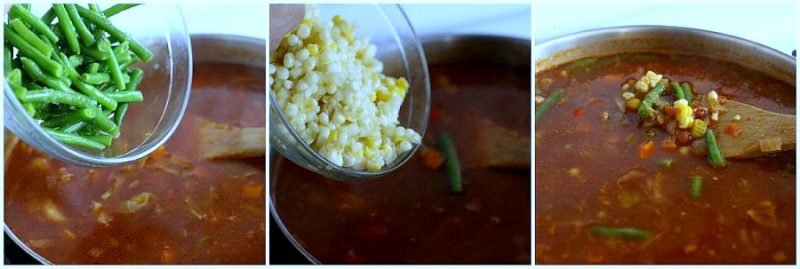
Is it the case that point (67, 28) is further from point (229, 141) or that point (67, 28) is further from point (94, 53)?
point (229, 141)

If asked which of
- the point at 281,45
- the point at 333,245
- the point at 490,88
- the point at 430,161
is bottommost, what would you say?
the point at 333,245

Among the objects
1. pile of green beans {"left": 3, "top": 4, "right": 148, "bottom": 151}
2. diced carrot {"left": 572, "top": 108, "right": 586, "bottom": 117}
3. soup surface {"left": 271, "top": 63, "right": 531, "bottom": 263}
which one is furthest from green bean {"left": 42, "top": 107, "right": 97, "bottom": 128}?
diced carrot {"left": 572, "top": 108, "right": 586, "bottom": 117}

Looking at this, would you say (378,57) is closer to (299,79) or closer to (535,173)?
(299,79)

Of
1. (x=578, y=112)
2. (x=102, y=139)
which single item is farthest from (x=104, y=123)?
(x=578, y=112)

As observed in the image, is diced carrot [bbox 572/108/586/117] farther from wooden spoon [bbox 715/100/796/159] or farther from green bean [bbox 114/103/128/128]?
green bean [bbox 114/103/128/128]

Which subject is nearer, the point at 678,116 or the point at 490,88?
the point at 678,116

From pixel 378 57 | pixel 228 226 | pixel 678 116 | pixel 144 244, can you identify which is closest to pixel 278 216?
pixel 228 226

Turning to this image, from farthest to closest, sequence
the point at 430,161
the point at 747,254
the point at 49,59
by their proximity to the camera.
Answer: the point at 430,161 → the point at 747,254 → the point at 49,59
